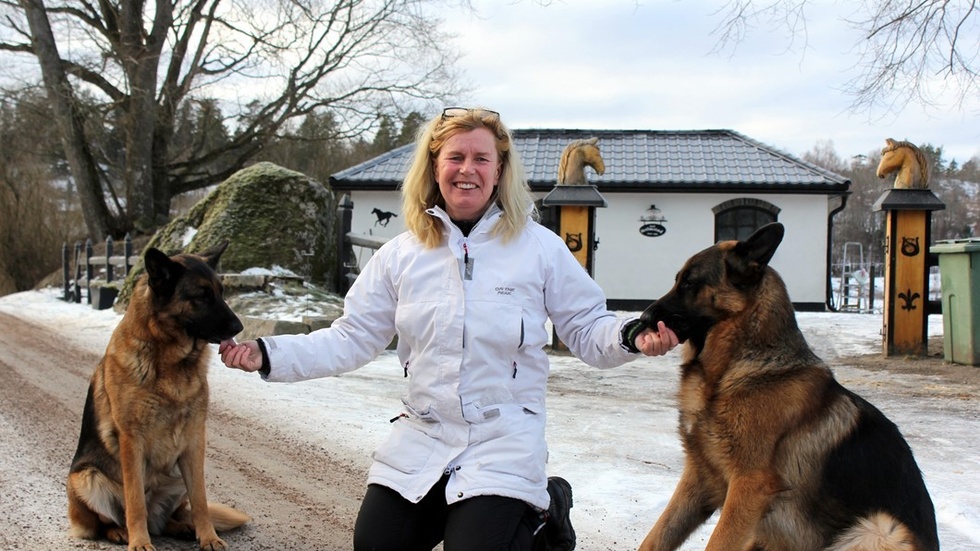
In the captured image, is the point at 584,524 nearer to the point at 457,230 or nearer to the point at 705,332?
the point at 705,332

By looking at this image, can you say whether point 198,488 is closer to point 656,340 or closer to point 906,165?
point 656,340

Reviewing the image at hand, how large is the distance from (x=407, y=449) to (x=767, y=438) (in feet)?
4.67

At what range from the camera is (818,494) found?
9.64 feet

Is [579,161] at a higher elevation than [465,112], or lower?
higher

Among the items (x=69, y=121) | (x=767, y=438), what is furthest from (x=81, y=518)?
(x=69, y=121)

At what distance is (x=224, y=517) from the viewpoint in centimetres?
385

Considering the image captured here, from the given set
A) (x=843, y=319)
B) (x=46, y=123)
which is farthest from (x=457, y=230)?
(x=46, y=123)

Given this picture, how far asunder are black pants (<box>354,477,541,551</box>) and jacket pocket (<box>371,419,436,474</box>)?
0.11 metres

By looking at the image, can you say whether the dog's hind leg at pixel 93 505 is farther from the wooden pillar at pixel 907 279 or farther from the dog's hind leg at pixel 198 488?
the wooden pillar at pixel 907 279

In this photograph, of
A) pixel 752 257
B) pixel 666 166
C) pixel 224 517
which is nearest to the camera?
pixel 752 257

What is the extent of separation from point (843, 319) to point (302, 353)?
14.7 m

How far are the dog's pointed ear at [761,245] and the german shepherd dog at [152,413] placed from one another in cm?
225

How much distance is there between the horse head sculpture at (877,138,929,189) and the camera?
35.3ft

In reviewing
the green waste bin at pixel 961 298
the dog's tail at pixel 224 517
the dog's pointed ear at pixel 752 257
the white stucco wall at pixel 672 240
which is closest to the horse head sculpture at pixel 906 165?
the green waste bin at pixel 961 298
